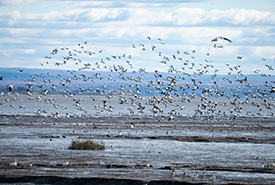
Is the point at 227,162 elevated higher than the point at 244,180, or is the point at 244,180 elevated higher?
the point at 227,162

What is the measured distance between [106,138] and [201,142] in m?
7.44

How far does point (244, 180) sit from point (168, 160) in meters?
7.52

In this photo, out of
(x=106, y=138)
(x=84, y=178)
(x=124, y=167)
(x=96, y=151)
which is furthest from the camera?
(x=106, y=138)

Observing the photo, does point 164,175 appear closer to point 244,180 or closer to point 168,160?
point 244,180

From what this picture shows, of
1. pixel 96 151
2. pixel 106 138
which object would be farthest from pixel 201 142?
pixel 96 151

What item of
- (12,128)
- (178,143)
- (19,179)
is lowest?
(19,179)

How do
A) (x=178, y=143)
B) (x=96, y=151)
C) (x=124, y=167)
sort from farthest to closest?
(x=178, y=143) → (x=96, y=151) → (x=124, y=167)

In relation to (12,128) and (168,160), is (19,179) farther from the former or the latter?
(12,128)

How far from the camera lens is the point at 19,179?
2286 cm

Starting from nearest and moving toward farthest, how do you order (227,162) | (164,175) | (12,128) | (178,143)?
(164,175) < (227,162) < (178,143) < (12,128)

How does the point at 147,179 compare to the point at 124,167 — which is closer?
the point at 147,179

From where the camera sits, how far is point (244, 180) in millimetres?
23453

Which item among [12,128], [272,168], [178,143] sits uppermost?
[12,128]

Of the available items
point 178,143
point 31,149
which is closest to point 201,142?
point 178,143
